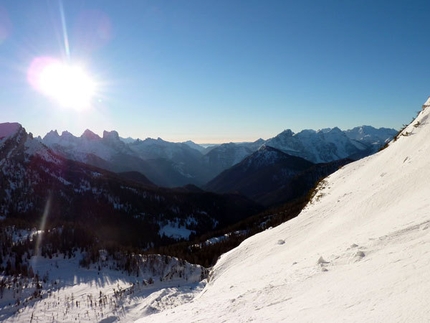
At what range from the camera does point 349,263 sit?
9586 mm

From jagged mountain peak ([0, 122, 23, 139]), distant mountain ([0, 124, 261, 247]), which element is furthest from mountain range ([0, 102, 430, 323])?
jagged mountain peak ([0, 122, 23, 139])

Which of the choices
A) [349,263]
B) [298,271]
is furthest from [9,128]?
[349,263]

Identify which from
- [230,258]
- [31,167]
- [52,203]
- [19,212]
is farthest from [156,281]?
[31,167]

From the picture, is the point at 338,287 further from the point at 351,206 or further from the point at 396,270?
the point at 351,206

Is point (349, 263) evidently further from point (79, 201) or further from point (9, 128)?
point (9, 128)

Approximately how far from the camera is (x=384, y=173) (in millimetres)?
19688

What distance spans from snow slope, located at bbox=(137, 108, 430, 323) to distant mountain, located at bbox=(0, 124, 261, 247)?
415 ft

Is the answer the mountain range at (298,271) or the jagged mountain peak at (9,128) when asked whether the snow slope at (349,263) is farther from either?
the jagged mountain peak at (9,128)

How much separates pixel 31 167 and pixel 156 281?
166390mm

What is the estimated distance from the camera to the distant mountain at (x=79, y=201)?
140500 mm

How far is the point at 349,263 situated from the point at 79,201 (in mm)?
172026

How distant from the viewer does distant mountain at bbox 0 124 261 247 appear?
14050 centimetres

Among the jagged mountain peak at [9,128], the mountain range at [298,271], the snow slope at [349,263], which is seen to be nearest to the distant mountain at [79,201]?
the jagged mountain peak at [9,128]

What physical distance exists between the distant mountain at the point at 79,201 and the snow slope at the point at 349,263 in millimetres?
126455
